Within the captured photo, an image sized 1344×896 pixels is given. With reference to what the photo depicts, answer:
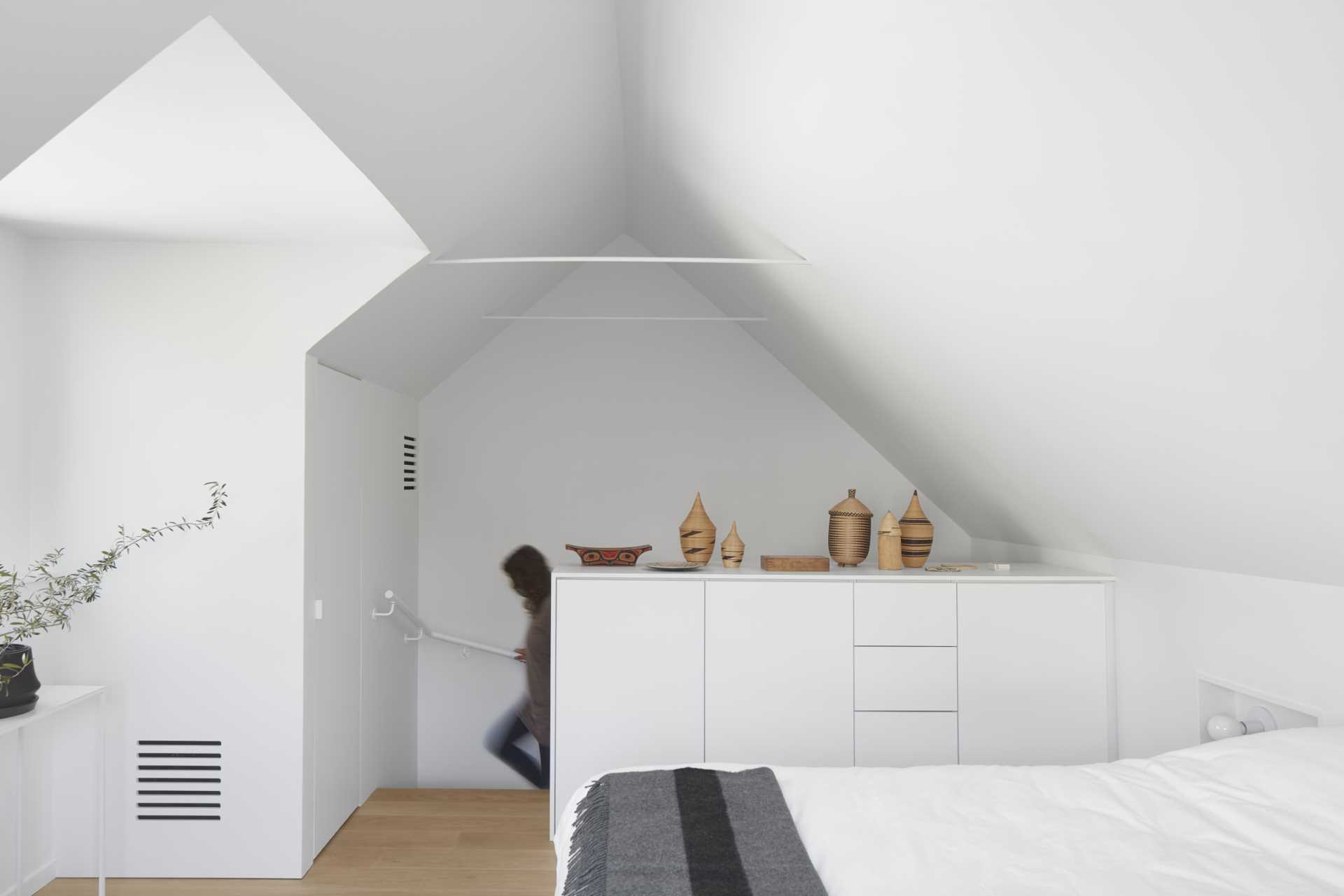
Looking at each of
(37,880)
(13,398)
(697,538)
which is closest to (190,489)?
(13,398)

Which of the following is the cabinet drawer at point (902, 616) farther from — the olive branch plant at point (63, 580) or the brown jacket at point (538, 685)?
the olive branch plant at point (63, 580)

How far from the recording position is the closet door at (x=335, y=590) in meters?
3.66

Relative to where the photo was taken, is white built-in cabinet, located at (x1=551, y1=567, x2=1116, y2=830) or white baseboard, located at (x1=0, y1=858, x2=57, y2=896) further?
white built-in cabinet, located at (x1=551, y1=567, x2=1116, y2=830)

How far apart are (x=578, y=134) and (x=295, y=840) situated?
2.71 metres

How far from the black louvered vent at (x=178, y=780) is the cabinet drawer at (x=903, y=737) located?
2346 mm

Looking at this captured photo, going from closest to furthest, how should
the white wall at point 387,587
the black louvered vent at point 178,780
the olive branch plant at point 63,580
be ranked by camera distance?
1. the olive branch plant at point 63,580
2. the black louvered vent at point 178,780
3. the white wall at point 387,587

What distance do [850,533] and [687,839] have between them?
2.21m

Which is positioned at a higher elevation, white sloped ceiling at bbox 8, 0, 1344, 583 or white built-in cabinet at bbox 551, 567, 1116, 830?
white sloped ceiling at bbox 8, 0, 1344, 583

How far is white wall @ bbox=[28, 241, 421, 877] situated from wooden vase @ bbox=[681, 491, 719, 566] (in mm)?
1476

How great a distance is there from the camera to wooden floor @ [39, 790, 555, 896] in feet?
11.2

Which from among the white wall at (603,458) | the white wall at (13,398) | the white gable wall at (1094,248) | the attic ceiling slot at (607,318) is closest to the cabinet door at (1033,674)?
the white gable wall at (1094,248)

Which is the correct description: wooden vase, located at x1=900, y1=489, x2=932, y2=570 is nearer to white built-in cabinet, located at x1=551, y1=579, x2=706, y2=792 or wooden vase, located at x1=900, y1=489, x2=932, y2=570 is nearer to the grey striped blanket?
white built-in cabinet, located at x1=551, y1=579, x2=706, y2=792

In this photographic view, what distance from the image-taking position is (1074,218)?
76.0 inches

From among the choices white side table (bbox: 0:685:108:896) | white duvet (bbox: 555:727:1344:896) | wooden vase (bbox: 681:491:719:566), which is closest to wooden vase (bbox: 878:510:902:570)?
wooden vase (bbox: 681:491:719:566)
